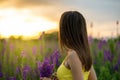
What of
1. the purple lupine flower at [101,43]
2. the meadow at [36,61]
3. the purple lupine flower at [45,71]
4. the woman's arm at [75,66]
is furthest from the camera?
the purple lupine flower at [101,43]

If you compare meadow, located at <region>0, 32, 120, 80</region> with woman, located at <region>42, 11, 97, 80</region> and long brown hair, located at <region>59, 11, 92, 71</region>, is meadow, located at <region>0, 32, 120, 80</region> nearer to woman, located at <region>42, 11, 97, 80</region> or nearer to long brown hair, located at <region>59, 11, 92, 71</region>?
woman, located at <region>42, 11, 97, 80</region>

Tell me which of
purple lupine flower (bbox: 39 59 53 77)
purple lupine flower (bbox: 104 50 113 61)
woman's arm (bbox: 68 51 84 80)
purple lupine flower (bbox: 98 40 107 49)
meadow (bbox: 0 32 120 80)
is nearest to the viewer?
woman's arm (bbox: 68 51 84 80)

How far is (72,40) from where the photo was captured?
4.40 meters

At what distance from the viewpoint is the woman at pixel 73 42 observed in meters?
4.35

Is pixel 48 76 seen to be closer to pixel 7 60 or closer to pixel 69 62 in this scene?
pixel 69 62

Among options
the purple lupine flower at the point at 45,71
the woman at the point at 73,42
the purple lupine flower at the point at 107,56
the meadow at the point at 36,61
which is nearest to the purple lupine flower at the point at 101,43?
the meadow at the point at 36,61

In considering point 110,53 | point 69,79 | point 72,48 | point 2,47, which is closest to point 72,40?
point 72,48

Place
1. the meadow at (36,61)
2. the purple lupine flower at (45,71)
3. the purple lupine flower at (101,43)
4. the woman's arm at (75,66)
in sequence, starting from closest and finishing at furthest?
the woman's arm at (75,66) → the purple lupine flower at (45,71) → the meadow at (36,61) → the purple lupine flower at (101,43)

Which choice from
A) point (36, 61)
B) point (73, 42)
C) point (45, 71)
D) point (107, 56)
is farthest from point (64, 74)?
point (107, 56)

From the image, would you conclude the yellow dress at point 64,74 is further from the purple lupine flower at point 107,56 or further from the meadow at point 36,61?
the purple lupine flower at point 107,56

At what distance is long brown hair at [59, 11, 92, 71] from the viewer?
14.4ft

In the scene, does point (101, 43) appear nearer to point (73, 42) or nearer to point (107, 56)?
point (107, 56)

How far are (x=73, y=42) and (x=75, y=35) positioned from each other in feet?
0.27

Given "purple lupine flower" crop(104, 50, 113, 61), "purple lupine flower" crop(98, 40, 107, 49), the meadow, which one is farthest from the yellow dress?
"purple lupine flower" crop(98, 40, 107, 49)
